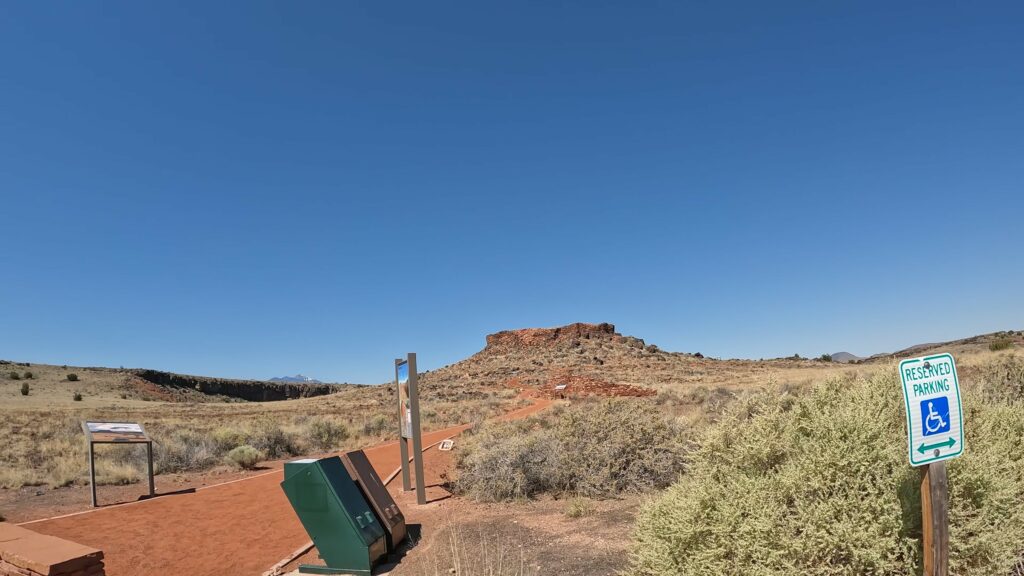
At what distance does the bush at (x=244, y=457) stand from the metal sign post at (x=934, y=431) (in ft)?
54.1

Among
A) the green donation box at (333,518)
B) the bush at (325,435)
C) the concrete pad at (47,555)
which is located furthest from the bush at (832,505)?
the bush at (325,435)

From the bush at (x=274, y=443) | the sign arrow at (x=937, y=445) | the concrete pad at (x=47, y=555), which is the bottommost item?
the bush at (x=274, y=443)

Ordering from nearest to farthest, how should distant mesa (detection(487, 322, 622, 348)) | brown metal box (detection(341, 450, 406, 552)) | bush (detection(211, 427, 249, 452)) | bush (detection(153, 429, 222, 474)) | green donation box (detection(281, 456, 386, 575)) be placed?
1. green donation box (detection(281, 456, 386, 575))
2. brown metal box (detection(341, 450, 406, 552))
3. bush (detection(153, 429, 222, 474))
4. bush (detection(211, 427, 249, 452))
5. distant mesa (detection(487, 322, 622, 348))

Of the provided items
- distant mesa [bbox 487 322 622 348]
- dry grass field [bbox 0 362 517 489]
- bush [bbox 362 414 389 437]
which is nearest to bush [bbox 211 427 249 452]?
dry grass field [bbox 0 362 517 489]

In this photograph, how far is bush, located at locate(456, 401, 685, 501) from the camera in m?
8.61

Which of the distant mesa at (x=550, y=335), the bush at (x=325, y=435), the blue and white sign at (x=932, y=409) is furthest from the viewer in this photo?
the distant mesa at (x=550, y=335)

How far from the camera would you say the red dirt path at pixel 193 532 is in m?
7.84

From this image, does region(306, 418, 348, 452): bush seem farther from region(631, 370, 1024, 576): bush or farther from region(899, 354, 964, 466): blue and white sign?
region(899, 354, 964, 466): blue and white sign

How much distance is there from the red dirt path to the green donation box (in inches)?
63.6

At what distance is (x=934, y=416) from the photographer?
8.90 ft

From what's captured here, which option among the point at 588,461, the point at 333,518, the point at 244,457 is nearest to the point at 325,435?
the point at 244,457

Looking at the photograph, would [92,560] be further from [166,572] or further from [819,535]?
[819,535]

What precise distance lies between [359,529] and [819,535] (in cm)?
495

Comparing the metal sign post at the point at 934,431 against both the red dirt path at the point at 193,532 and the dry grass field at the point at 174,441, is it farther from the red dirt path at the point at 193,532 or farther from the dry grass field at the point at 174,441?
the dry grass field at the point at 174,441
